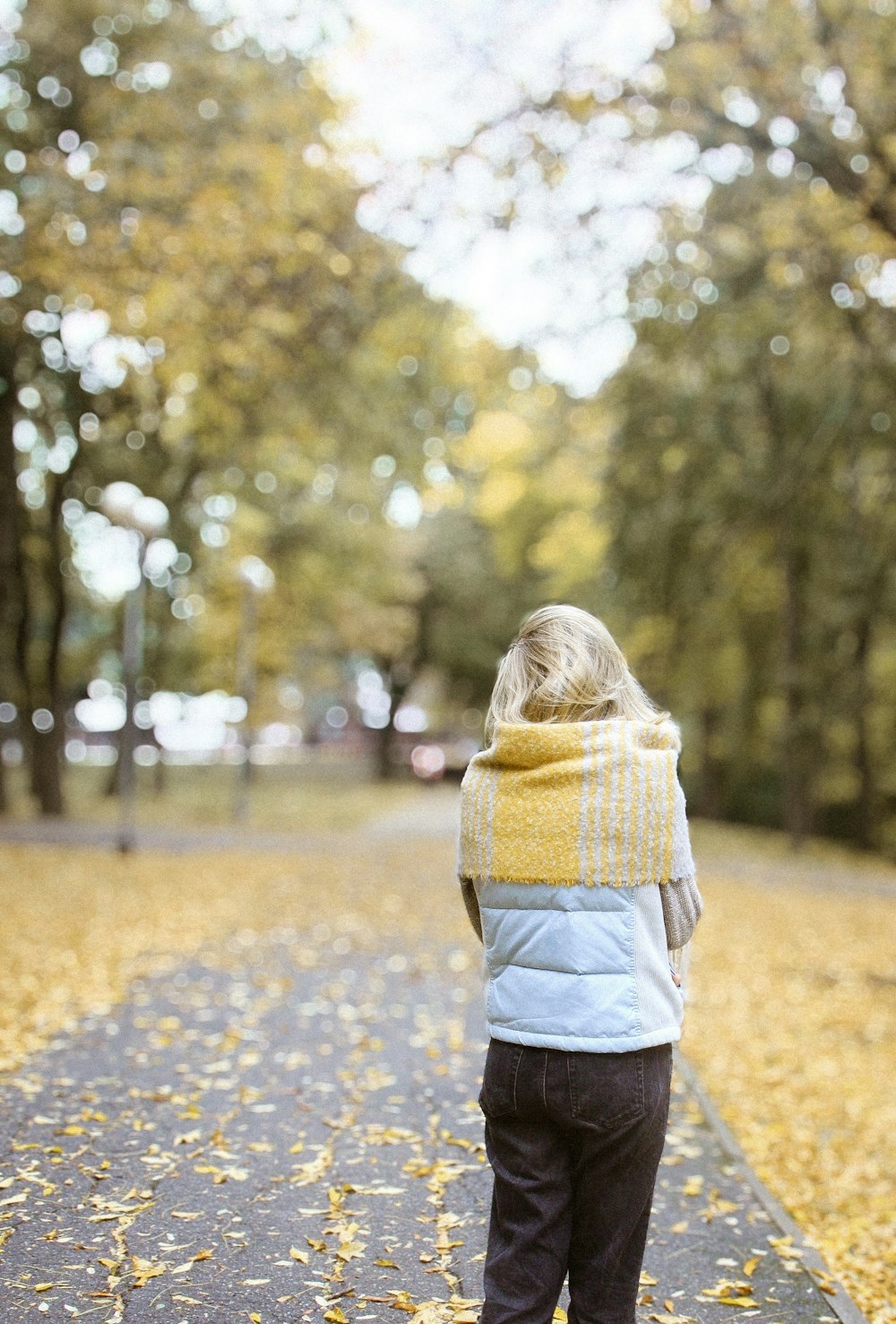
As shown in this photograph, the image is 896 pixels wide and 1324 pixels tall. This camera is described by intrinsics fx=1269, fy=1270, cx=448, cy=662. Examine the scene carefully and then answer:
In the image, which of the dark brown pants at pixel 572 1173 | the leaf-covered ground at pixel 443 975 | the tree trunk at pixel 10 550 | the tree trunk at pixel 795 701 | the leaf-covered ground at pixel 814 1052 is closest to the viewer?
the dark brown pants at pixel 572 1173

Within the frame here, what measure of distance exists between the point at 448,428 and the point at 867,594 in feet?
19.8

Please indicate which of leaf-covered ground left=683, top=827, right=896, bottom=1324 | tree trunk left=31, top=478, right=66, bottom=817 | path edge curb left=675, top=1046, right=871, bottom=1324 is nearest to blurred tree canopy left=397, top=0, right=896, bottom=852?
leaf-covered ground left=683, top=827, right=896, bottom=1324

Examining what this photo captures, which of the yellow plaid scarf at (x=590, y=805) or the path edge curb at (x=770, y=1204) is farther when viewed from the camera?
the path edge curb at (x=770, y=1204)

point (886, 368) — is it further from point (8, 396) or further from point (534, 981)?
point (8, 396)

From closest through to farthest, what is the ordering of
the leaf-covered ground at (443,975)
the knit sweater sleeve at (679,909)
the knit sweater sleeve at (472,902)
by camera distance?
the knit sweater sleeve at (679,909), the knit sweater sleeve at (472,902), the leaf-covered ground at (443,975)

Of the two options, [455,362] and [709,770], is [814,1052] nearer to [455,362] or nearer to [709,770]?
[455,362]

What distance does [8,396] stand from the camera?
659 inches

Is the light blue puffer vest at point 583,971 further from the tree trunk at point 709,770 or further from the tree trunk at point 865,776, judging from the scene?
the tree trunk at point 709,770

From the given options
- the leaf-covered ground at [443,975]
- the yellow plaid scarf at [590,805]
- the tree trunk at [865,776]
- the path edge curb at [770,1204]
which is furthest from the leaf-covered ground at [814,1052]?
the tree trunk at [865,776]

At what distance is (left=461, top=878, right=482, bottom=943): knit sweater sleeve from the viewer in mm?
2877

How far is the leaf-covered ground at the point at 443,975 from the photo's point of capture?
4363 mm

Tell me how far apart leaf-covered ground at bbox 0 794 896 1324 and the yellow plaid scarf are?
4.91 feet

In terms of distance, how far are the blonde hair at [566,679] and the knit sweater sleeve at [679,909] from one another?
0.36 meters

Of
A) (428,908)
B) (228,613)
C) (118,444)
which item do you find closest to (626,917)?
(428,908)
